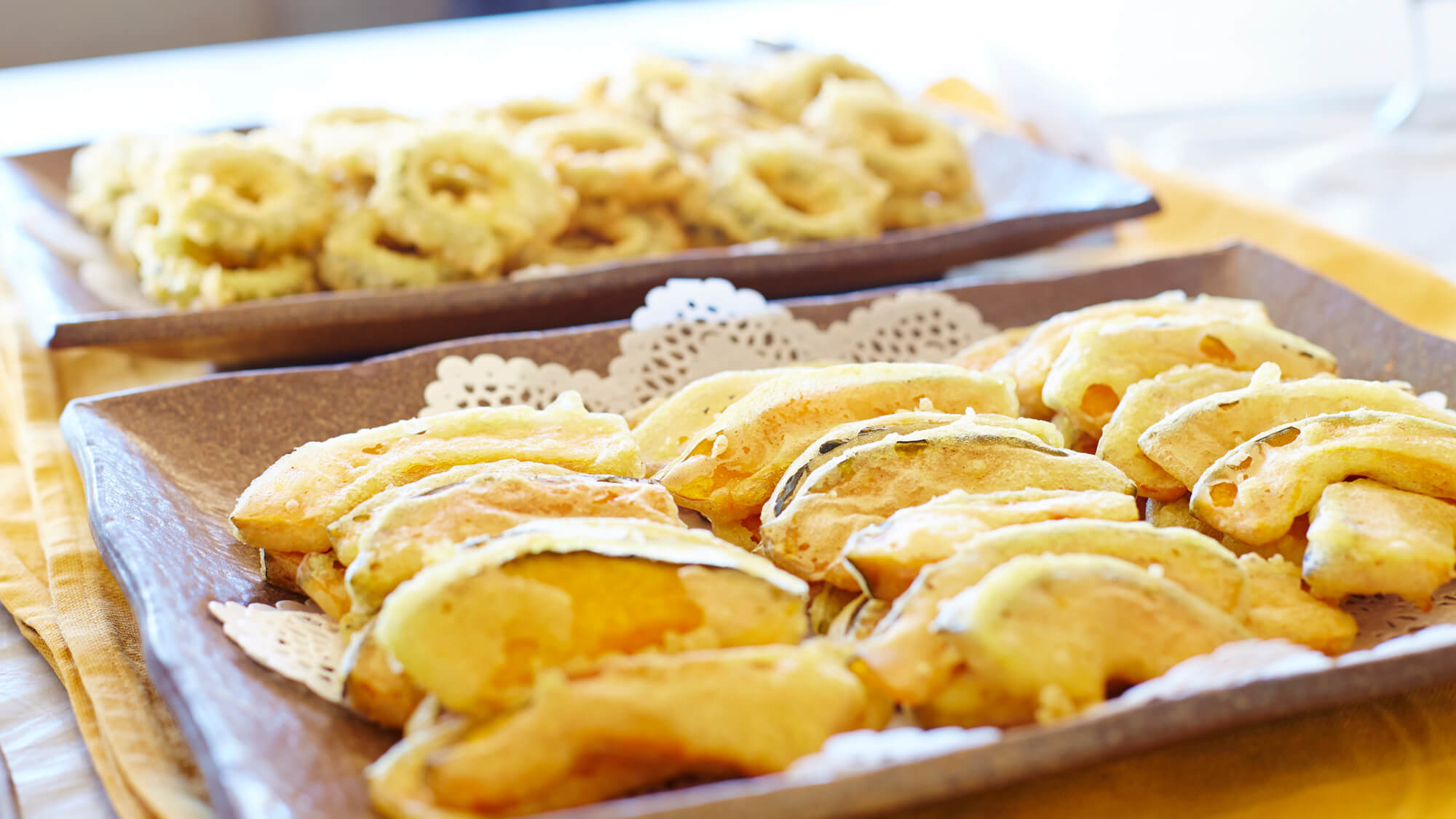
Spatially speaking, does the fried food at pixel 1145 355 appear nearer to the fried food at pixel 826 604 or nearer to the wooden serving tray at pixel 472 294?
the fried food at pixel 826 604

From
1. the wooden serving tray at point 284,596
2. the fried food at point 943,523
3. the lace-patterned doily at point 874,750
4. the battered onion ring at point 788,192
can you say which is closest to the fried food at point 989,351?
the wooden serving tray at point 284,596

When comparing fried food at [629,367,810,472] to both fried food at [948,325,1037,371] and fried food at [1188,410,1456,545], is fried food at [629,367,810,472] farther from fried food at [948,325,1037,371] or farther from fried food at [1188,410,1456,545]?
fried food at [1188,410,1456,545]

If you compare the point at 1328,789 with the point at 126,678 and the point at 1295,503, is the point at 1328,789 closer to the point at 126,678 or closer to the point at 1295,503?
the point at 1295,503

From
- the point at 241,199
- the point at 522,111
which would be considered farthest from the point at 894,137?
the point at 241,199

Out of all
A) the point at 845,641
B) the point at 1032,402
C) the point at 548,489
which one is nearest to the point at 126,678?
the point at 548,489

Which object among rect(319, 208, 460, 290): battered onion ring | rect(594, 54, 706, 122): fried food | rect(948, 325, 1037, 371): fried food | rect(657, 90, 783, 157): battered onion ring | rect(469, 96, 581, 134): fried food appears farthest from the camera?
rect(594, 54, 706, 122): fried food

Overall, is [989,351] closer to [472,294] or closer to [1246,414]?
[1246,414]

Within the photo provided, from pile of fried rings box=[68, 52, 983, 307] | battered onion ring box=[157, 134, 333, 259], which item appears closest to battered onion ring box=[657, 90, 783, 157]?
pile of fried rings box=[68, 52, 983, 307]
